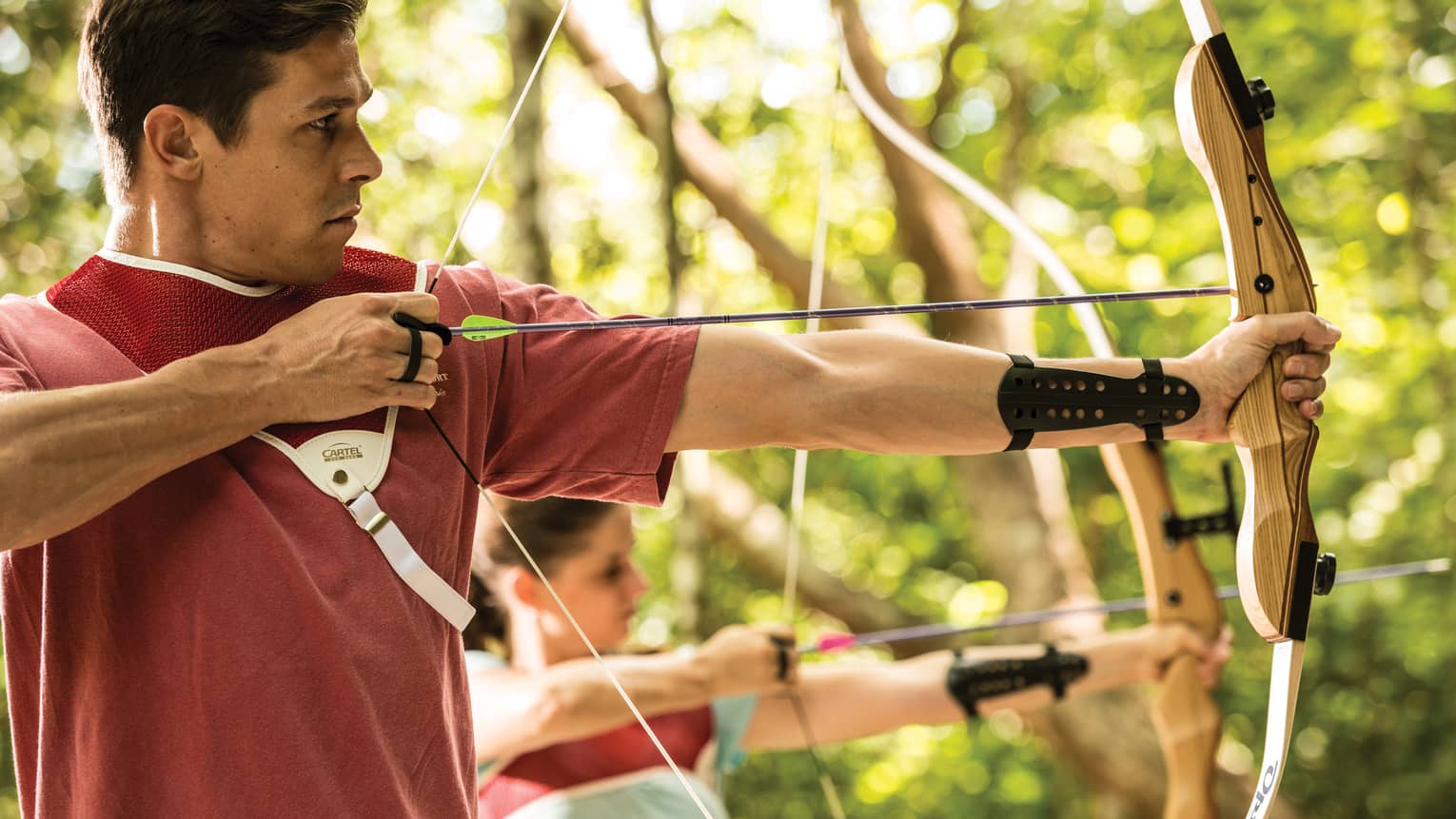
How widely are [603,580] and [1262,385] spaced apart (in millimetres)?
1199

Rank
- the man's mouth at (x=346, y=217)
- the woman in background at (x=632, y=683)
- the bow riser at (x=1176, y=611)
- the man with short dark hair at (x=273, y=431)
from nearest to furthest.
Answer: the man with short dark hair at (x=273, y=431) < the man's mouth at (x=346, y=217) < the woman in background at (x=632, y=683) < the bow riser at (x=1176, y=611)

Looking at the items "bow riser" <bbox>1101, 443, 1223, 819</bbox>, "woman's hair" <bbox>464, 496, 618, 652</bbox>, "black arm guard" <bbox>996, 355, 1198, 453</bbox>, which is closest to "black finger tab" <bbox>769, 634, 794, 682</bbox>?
"woman's hair" <bbox>464, 496, 618, 652</bbox>

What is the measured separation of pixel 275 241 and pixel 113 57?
0.21 metres

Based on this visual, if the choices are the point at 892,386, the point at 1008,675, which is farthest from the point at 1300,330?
the point at 1008,675

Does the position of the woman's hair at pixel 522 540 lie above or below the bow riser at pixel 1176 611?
above

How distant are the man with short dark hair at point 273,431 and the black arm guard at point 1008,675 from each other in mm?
1352

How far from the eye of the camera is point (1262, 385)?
1316mm

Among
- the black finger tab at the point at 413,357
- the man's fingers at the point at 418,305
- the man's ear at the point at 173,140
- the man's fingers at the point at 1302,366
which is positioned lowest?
the man's fingers at the point at 1302,366

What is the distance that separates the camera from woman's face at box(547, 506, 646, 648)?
2.19 meters

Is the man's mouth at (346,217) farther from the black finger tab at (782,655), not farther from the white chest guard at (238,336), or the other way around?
the black finger tab at (782,655)

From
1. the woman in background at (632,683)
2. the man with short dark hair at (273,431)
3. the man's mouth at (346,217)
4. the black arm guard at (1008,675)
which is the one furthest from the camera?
Answer: the black arm guard at (1008,675)

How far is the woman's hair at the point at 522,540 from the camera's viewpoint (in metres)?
2.18

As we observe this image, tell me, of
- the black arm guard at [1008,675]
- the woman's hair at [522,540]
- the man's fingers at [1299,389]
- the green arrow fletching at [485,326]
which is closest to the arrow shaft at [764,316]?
the green arrow fletching at [485,326]

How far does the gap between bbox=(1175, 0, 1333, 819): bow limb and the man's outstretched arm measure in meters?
0.03
